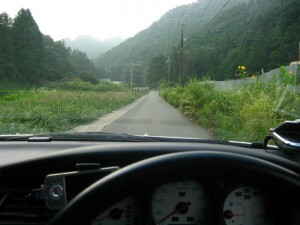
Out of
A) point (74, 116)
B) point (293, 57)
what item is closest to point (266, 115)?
point (293, 57)

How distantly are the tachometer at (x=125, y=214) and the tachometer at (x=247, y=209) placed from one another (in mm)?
360

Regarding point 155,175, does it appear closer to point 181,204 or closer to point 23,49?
point 181,204

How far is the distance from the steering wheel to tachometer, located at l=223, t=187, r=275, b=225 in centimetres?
30

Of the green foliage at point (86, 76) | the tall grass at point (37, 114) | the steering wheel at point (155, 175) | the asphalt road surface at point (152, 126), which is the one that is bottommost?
the asphalt road surface at point (152, 126)

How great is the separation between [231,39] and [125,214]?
15695mm

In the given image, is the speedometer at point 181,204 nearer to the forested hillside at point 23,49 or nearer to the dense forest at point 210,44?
the dense forest at point 210,44

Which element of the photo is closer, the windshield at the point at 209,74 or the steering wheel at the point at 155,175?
the steering wheel at the point at 155,175

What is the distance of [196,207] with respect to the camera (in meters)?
1.63

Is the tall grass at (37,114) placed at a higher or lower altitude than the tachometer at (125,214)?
lower

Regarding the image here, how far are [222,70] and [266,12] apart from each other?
6.32 meters

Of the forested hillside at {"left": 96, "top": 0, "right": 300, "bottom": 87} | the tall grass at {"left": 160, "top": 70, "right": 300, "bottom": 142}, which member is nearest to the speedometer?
the tall grass at {"left": 160, "top": 70, "right": 300, "bottom": 142}

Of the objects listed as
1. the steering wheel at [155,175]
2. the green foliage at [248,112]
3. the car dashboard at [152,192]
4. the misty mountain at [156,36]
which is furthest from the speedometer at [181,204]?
the misty mountain at [156,36]

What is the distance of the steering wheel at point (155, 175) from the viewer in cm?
120

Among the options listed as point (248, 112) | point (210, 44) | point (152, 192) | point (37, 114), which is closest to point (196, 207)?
point (152, 192)
